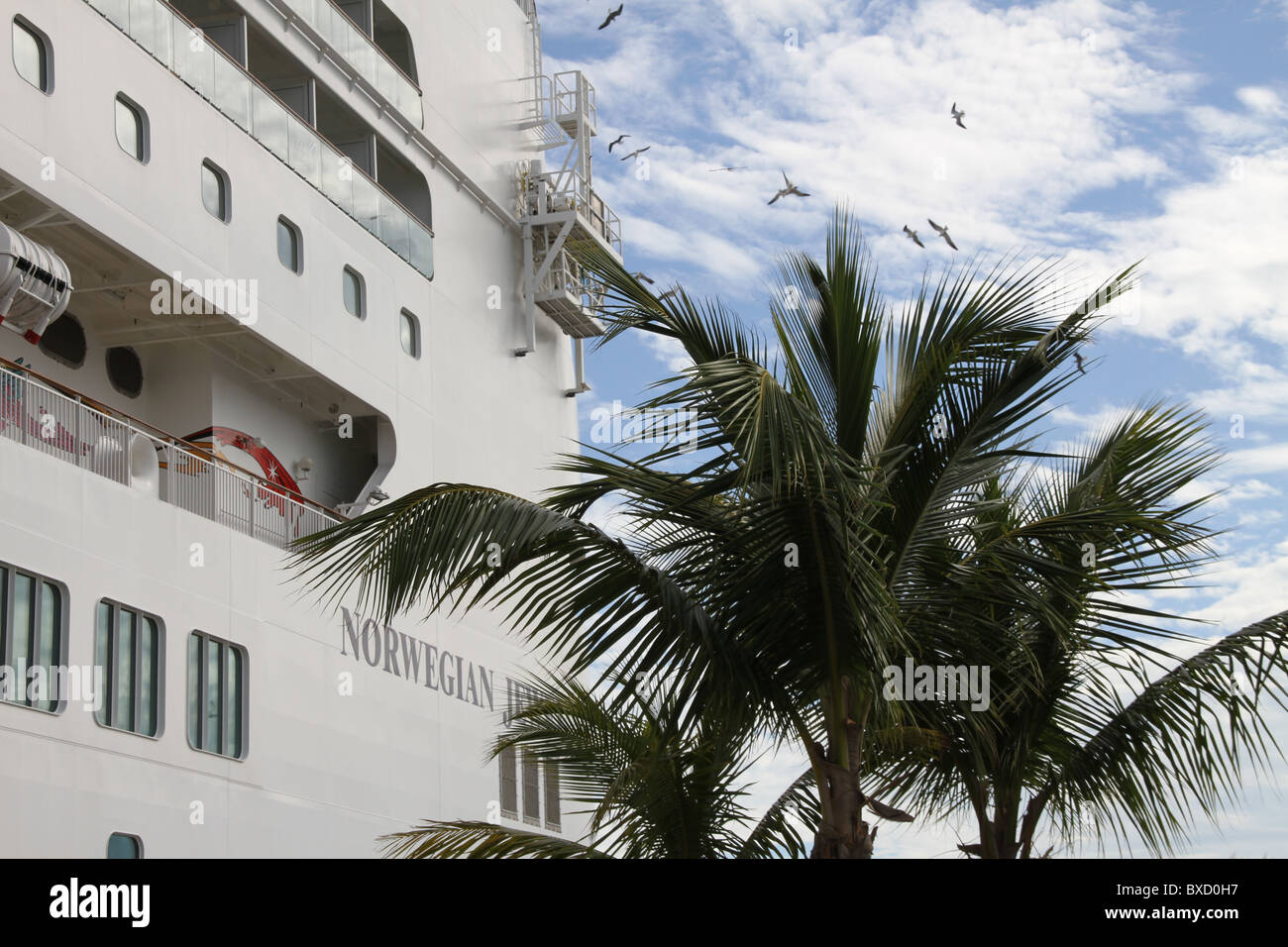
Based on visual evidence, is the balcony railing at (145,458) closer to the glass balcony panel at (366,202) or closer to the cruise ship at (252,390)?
the cruise ship at (252,390)

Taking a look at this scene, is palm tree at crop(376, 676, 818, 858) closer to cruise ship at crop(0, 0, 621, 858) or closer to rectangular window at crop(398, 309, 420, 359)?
cruise ship at crop(0, 0, 621, 858)

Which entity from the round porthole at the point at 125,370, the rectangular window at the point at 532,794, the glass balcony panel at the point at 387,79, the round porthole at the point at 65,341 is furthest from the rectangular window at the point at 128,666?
the glass balcony panel at the point at 387,79

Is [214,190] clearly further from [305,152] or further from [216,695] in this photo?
[216,695]

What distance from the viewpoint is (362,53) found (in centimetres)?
2133

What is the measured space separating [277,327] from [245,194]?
157cm

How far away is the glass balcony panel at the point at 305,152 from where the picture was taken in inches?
762

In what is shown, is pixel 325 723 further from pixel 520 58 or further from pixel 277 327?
pixel 520 58

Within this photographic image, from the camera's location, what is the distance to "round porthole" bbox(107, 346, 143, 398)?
1842cm

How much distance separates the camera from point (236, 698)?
16.1 meters

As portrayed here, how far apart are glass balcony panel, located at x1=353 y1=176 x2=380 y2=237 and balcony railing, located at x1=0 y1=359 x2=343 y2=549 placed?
13.6 ft

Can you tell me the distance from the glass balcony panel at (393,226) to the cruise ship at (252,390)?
0.06 meters
